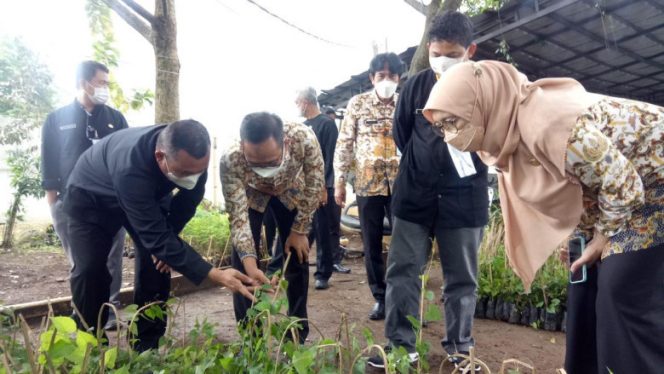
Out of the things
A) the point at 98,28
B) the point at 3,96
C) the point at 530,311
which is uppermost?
the point at 98,28

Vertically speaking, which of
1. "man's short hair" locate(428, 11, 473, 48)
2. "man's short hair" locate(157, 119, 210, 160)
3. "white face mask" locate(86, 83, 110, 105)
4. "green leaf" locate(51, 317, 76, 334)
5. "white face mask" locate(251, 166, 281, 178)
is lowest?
"green leaf" locate(51, 317, 76, 334)

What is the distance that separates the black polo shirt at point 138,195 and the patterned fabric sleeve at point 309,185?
604 mm

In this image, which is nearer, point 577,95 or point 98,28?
point 577,95

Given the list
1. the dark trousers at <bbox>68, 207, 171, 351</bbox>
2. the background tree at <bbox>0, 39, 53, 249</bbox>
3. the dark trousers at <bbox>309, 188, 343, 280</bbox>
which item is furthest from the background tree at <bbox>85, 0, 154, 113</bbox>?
the dark trousers at <bbox>68, 207, 171, 351</bbox>

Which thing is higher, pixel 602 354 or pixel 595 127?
pixel 595 127

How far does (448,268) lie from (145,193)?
66.2 inches

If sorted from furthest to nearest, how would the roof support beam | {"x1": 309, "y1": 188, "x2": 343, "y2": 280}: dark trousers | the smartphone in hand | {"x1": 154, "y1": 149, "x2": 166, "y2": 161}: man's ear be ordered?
the roof support beam < {"x1": 309, "y1": 188, "x2": 343, "y2": 280}: dark trousers < {"x1": 154, "y1": 149, "x2": 166, "y2": 161}: man's ear < the smartphone in hand

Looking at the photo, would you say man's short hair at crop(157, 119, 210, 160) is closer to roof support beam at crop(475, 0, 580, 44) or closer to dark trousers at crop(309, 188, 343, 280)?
dark trousers at crop(309, 188, 343, 280)

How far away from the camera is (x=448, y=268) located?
2.64 meters

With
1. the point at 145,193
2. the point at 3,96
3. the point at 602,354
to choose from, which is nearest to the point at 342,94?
the point at 3,96

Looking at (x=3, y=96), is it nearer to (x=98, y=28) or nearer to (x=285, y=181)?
(x=98, y=28)

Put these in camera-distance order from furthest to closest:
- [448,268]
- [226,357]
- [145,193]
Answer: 1. [448,268]
2. [145,193]
3. [226,357]

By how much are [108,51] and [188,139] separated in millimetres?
5765

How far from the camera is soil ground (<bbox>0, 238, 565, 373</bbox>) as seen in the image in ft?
10.1
